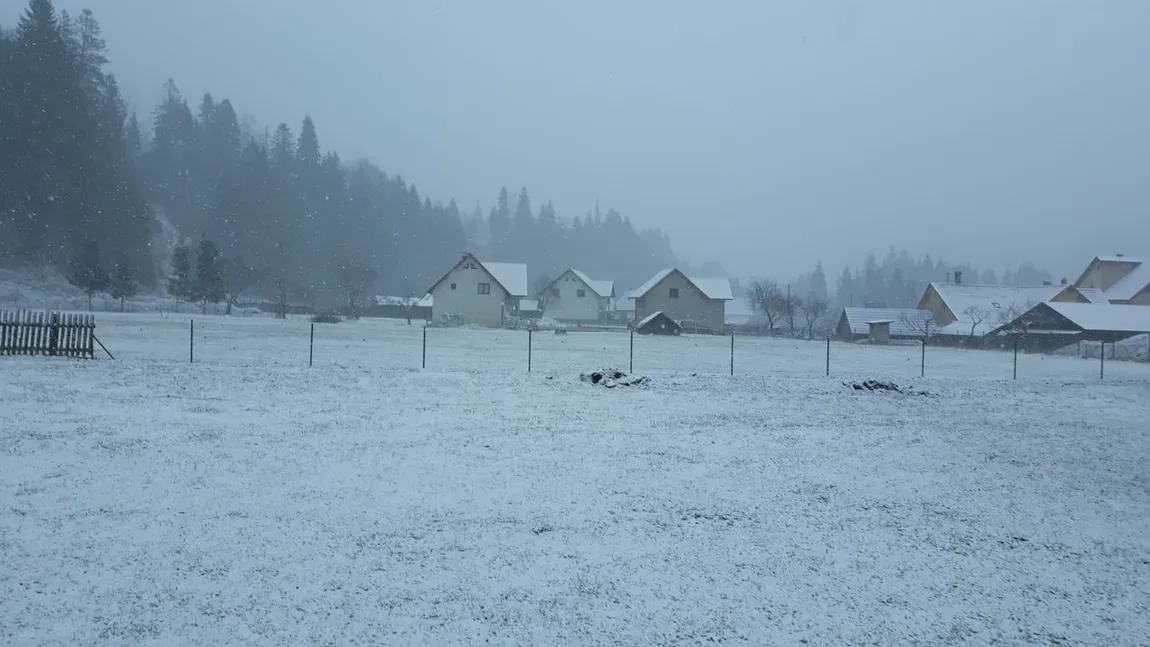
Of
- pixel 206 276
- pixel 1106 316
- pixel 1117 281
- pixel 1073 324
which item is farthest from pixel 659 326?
pixel 1117 281

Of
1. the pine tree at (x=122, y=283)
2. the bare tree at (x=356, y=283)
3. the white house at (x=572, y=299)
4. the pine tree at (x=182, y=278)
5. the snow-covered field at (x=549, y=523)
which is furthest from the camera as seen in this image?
the white house at (x=572, y=299)

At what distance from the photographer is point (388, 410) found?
45.0 feet

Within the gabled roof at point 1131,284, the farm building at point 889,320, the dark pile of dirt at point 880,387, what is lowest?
the dark pile of dirt at point 880,387

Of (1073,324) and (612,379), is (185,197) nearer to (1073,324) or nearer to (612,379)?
(612,379)

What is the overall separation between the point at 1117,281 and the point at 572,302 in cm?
5977

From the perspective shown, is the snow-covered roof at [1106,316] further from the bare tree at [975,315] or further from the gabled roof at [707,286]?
the gabled roof at [707,286]

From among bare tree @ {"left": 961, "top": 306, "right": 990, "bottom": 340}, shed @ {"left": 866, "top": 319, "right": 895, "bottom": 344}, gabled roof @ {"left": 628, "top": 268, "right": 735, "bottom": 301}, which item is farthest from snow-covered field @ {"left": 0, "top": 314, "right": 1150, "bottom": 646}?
gabled roof @ {"left": 628, "top": 268, "right": 735, "bottom": 301}

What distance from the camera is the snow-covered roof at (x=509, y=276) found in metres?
68.6

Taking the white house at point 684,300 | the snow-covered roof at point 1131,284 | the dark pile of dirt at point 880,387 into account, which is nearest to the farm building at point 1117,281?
the snow-covered roof at point 1131,284

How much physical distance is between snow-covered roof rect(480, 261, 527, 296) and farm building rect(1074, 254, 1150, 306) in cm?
5597

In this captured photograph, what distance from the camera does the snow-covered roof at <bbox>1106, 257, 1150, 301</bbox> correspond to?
6814 centimetres

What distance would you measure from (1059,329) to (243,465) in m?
59.9

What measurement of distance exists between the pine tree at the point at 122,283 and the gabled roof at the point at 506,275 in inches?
1016

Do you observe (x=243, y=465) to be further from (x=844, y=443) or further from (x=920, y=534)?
(x=844, y=443)
